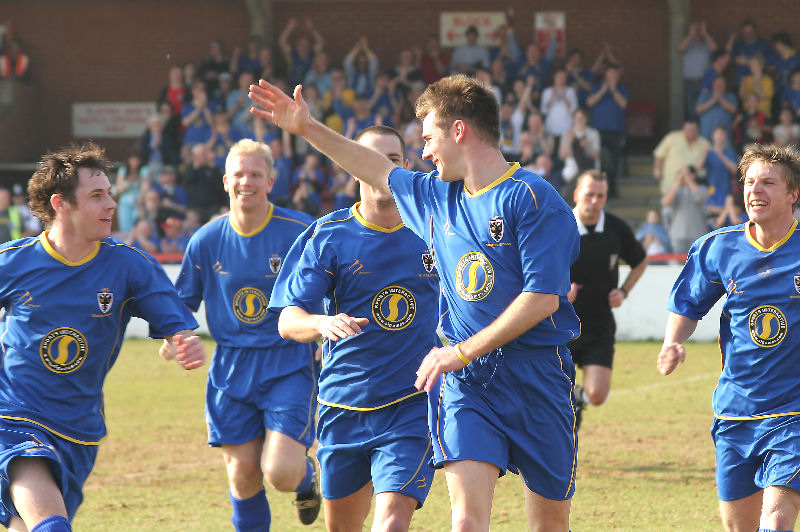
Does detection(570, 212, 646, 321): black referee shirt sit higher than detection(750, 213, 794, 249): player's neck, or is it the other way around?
detection(750, 213, 794, 249): player's neck

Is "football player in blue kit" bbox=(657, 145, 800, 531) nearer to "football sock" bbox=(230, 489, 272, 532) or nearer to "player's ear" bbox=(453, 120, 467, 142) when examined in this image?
"player's ear" bbox=(453, 120, 467, 142)

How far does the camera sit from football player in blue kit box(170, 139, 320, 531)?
6.98 meters

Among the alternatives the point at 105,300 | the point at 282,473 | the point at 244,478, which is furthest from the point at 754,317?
the point at 105,300

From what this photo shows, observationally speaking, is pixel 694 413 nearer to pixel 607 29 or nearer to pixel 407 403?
pixel 407 403

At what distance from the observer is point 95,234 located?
581 centimetres

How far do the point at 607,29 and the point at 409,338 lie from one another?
20019mm

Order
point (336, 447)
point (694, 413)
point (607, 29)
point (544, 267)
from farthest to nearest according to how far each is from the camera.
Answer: point (607, 29), point (694, 413), point (336, 447), point (544, 267)

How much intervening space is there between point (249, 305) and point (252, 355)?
31cm

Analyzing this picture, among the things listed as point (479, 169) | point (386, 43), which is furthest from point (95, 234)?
point (386, 43)

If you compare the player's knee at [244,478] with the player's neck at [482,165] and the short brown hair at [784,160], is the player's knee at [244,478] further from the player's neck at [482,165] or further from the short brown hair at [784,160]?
the short brown hair at [784,160]

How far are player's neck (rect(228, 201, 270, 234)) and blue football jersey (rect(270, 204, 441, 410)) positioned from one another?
1389 mm

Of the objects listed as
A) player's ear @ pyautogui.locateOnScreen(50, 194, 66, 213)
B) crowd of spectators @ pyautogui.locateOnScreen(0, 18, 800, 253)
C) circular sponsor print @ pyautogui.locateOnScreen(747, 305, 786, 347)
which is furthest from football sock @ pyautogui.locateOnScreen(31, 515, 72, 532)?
crowd of spectators @ pyautogui.locateOnScreen(0, 18, 800, 253)

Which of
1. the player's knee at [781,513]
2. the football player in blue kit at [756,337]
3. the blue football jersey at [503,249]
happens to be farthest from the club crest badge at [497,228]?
the player's knee at [781,513]

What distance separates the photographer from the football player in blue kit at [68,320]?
5.60m
